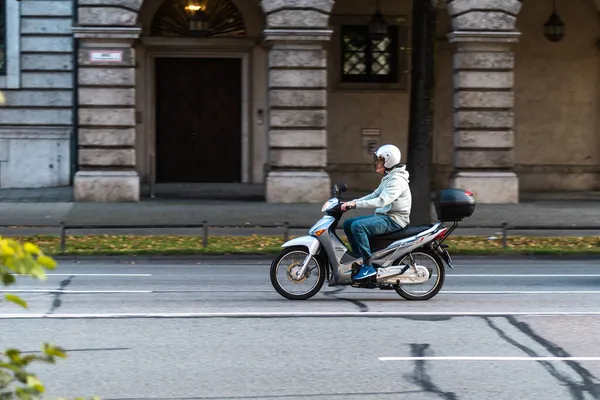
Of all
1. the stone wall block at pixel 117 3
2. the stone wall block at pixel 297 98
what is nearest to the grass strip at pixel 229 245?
the stone wall block at pixel 297 98

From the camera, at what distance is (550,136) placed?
28.3 m

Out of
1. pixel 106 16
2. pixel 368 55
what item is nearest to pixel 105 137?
pixel 106 16

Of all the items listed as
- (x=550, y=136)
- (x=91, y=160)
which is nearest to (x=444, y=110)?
(x=550, y=136)

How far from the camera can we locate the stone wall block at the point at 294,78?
79.2 feet

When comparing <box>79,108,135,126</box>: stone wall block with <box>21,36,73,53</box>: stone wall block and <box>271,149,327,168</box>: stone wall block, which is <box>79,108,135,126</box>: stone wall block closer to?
<box>21,36,73,53</box>: stone wall block

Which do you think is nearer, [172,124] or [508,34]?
[508,34]

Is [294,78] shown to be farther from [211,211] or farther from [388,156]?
[388,156]

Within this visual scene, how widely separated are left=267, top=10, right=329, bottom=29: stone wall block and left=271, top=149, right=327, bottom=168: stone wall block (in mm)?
2623

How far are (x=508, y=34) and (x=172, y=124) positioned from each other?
853cm

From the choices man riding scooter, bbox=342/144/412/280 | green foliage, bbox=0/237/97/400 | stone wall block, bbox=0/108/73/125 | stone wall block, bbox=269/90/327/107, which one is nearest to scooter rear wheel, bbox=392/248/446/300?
man riding scooter, bbox=342/144/412/280

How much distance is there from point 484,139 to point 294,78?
426 cm

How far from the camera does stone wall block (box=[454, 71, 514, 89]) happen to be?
79.9 ft

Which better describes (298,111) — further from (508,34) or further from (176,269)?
(176,269)

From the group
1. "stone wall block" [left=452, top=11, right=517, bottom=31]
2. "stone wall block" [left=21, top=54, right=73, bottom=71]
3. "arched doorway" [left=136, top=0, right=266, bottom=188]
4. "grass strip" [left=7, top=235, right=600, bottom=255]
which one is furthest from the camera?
"arched doorway" [left=136, top=0, right=266, bottom=188]
